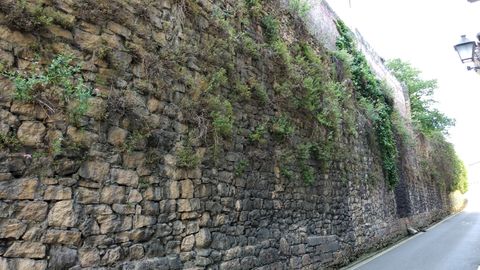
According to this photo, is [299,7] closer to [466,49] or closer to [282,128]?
[282,128]

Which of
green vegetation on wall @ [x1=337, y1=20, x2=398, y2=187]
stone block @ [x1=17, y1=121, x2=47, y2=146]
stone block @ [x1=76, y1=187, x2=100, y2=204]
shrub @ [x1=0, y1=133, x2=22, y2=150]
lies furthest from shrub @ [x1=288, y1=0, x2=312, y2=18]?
shrub @ [x1=0, y1=133, x2=22, y2=150]

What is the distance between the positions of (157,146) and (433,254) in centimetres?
978


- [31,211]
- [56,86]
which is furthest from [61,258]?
[56,86]

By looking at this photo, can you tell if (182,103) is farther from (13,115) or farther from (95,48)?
(13,115)

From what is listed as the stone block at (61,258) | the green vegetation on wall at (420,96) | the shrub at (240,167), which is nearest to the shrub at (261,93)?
the shrub at (240,167)

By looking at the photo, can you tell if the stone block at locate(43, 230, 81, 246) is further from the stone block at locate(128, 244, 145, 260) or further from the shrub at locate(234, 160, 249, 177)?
the shrub at locate(234, 160, 249, 177)

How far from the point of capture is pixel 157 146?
5516 mm

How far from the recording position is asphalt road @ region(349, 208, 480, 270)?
399 inches

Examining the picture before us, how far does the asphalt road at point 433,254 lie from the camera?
10.1 metres

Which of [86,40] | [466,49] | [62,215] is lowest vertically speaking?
[62,215]

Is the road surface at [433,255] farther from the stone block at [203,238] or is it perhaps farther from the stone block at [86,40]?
the stone block at [86,40]

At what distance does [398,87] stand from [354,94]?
10413 mm

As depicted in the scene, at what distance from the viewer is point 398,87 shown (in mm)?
23125

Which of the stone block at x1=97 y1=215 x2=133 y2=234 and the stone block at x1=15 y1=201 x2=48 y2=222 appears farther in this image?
the stone block at x1=97 y1=215 x2=133 y2=234
